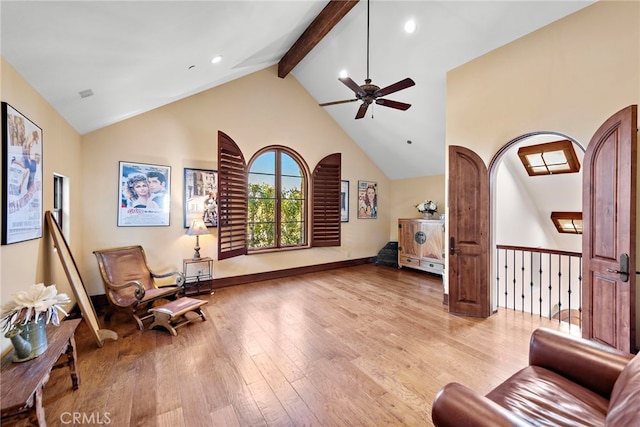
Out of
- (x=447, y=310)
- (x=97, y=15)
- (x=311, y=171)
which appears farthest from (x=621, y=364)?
(x=311, y=171)

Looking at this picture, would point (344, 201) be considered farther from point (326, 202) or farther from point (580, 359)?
point (580, 359)

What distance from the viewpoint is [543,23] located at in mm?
2998

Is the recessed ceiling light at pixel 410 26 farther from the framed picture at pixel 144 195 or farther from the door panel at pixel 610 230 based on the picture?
the framed picture at pixel 144 195

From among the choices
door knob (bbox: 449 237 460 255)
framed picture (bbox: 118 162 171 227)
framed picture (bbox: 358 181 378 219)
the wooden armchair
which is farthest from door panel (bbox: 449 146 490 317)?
framed picture (bbox: 118 162 171 227)

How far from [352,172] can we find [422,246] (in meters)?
2.42

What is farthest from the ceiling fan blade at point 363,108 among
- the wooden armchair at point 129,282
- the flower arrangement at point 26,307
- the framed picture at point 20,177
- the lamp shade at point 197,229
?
the wooden armchair at point 129,282

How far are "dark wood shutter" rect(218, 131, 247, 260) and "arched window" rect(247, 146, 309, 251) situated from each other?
445 mm

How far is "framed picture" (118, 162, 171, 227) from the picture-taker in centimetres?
404

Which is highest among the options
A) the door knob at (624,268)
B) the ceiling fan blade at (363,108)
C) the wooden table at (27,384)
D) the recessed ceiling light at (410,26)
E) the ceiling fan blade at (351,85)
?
the recessed ceiling light at (410,26)

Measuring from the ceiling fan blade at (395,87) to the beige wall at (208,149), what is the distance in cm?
296

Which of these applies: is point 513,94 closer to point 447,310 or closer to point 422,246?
point 447,310

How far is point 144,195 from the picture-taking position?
418 centimetres

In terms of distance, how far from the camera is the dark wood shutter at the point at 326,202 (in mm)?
5977

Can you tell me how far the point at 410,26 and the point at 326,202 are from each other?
3551mm
